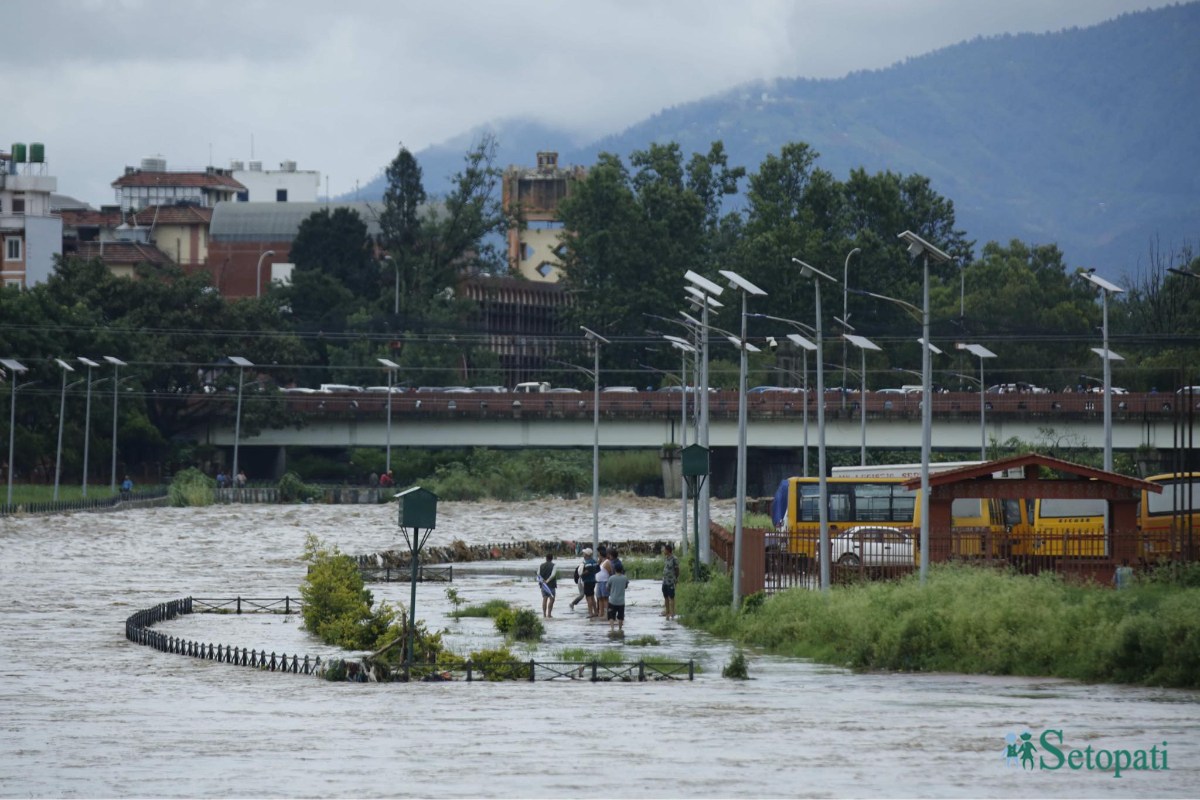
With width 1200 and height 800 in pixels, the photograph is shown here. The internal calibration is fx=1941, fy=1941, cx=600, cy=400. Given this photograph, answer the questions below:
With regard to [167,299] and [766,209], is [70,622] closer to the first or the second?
[167,299]

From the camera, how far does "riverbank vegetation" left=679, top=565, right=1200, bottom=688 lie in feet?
96.1

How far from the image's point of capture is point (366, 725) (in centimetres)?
2547

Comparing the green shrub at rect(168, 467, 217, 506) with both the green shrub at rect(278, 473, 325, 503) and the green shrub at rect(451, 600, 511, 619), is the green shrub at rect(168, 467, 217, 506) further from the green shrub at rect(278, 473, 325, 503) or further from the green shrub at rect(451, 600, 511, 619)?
the green shrub at rect(451, 600, 511, 619)

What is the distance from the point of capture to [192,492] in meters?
100

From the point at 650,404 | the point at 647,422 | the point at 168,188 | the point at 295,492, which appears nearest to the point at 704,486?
the point at 295,492

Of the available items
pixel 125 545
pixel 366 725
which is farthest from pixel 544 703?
pixel 125 545

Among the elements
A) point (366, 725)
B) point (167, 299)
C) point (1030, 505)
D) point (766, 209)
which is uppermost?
point (766, 209)

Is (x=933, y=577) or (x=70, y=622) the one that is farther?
(x=70, y=622)

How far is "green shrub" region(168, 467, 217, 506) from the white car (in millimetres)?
58177

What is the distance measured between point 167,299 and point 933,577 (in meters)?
95.3

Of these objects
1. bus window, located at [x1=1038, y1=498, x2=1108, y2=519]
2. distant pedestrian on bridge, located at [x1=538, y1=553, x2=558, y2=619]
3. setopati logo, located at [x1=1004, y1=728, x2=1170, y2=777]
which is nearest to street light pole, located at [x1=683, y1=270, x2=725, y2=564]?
distant pedestrian on bridge, located at [x1=538, y1=553, x2=558, y2=619]

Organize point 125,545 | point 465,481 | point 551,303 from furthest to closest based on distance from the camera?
1. point 551,303
2. point 465,481
3. point 125,545

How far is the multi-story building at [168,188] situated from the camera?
188875 millimetres

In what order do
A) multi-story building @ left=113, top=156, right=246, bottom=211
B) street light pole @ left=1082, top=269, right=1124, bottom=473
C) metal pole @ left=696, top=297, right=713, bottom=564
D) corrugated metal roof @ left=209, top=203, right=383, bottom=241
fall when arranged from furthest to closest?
multi-story building @ left=113, top=156, right=246, bottom=211
corrugated metal roof @ left=209, top=203, right=383, bottom=241
metal pole @ left=696, top=297, right=713, bottom=564
street light pole @ left=1082, top=269, right=1124, bottom=473
